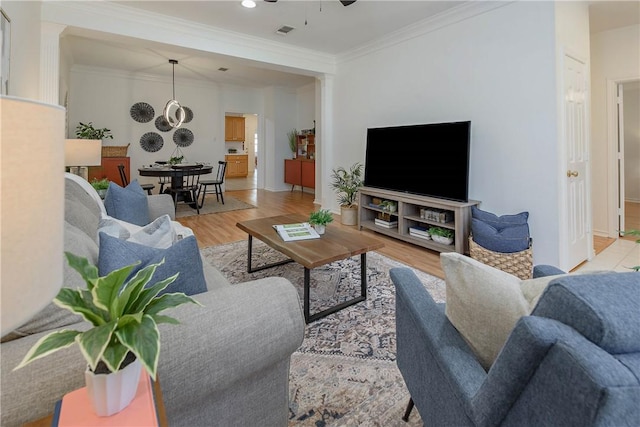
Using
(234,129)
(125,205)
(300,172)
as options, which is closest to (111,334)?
(125,205)

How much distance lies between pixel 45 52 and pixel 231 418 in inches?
171

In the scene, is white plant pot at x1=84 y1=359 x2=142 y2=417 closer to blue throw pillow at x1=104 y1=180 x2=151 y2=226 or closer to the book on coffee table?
the book on coffee table

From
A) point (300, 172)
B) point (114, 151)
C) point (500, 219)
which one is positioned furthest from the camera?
point (300, 172)

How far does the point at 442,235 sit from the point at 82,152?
3.89 metres

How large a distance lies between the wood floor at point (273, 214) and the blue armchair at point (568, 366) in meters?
2.45

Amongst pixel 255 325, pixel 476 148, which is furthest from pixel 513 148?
pixel 255 325

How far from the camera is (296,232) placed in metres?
2.72

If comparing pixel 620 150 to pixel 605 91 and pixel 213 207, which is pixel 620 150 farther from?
pixel 213 207

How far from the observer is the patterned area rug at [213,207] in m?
5.82

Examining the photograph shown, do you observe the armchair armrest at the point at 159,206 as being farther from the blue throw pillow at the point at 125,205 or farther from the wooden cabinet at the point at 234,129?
the wooden cabinet at the point at 234,129

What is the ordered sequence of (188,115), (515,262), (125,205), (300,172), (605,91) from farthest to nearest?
(300,172) → (188,115) → (605,91) → (515,262) → (125,205)

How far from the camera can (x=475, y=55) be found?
3.65m

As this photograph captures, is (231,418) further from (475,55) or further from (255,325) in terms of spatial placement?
(475,55)

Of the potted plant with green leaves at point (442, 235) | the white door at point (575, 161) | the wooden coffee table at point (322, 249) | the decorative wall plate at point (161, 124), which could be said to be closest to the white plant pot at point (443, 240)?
the potted plant with green leaves at point (442, 235)
